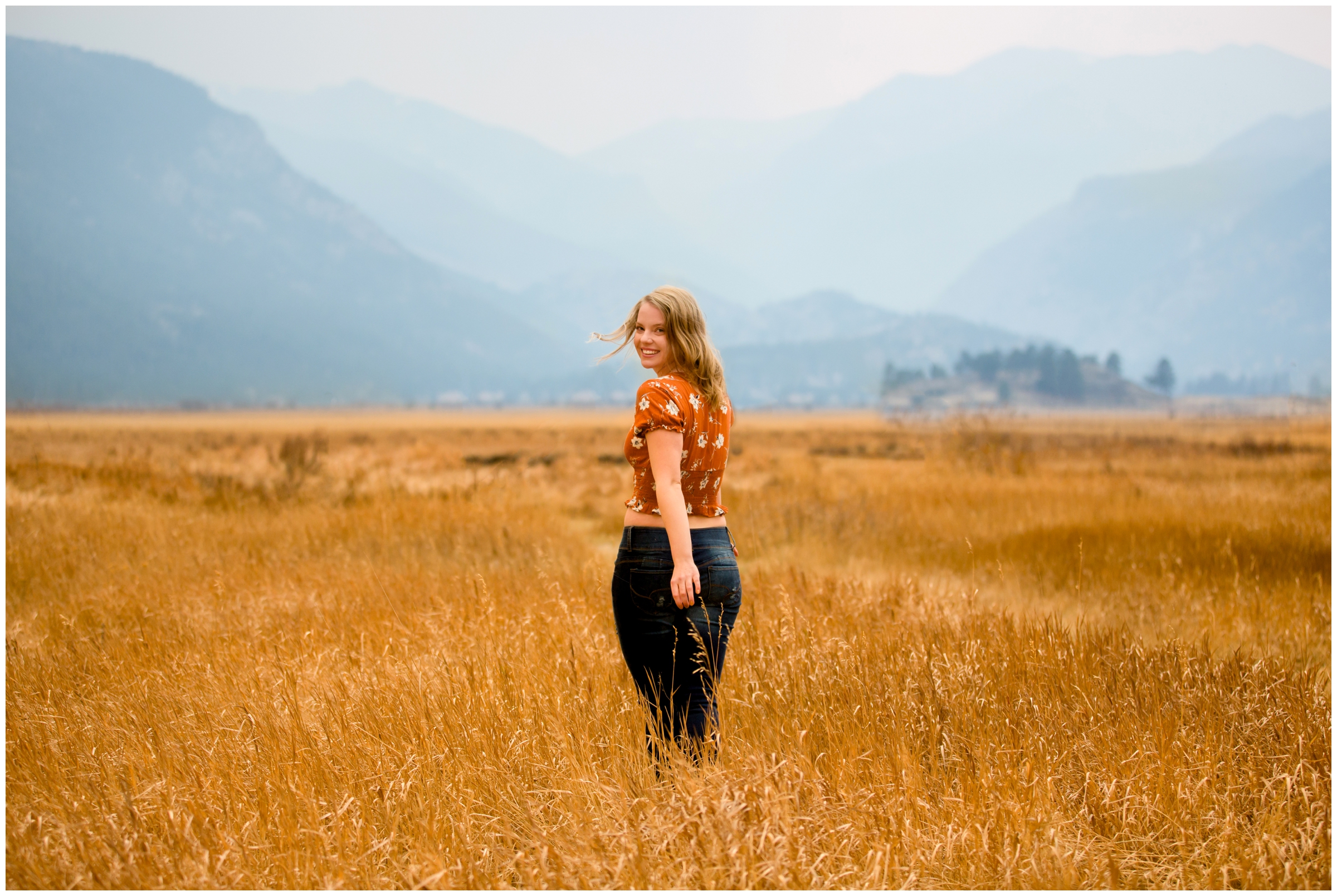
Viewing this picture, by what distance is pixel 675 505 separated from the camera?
9.64 feet

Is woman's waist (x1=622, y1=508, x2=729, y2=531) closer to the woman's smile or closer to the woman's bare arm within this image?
the woman's bare arm

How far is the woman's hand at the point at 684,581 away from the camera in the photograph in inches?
118

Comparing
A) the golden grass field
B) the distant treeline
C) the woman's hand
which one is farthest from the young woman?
the distant treeline

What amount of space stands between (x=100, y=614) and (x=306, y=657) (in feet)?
8.41

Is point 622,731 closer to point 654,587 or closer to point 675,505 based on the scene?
point 654,587

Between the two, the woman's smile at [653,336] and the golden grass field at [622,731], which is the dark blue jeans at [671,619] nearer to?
the golden grass field at [622,731]

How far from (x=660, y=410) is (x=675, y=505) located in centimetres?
32

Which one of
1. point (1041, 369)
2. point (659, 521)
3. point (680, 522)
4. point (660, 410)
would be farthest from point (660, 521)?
point (1041, 369)

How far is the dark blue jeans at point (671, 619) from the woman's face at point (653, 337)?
1.98 feet

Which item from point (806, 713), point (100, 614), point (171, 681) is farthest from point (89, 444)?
point (806, 713)

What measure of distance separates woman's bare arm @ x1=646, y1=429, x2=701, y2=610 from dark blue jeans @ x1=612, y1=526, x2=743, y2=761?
0.10 metres

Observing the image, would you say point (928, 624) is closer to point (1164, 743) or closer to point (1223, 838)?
point (1164, 743)

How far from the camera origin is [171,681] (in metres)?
4.71

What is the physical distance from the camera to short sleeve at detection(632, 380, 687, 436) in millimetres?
2963
